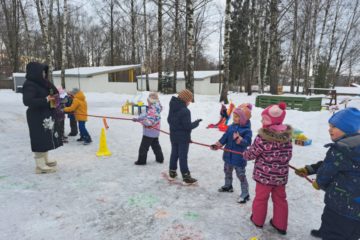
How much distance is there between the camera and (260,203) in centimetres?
336

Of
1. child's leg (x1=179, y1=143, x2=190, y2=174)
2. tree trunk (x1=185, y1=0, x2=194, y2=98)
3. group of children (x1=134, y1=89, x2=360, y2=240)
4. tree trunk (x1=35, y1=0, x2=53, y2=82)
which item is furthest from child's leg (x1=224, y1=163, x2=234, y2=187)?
tree trunk (x1=35, y1=0, x2=53, y2=82)

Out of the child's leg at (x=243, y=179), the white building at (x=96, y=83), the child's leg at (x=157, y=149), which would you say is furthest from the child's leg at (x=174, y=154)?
the white building at (x=96, y=83)

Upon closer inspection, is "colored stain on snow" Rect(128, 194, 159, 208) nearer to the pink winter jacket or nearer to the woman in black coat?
the pink winter jacket

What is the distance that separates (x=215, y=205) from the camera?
159 inches

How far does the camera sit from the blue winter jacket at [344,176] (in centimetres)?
234

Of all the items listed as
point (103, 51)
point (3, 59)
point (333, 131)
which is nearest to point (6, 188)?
point (333, 131)

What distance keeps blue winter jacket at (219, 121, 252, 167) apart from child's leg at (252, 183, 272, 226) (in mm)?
696

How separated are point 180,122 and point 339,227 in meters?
2.77

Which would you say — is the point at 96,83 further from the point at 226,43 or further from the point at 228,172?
the point at 228,172

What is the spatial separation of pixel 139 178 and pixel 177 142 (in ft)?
3.35

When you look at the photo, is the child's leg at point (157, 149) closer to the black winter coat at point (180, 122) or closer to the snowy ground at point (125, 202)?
the snowy ground at point (125, 202)

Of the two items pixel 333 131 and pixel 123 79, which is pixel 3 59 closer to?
pixel 123 79

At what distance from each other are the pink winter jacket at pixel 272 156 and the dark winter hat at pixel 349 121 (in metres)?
0.71

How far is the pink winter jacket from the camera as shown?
318cm
